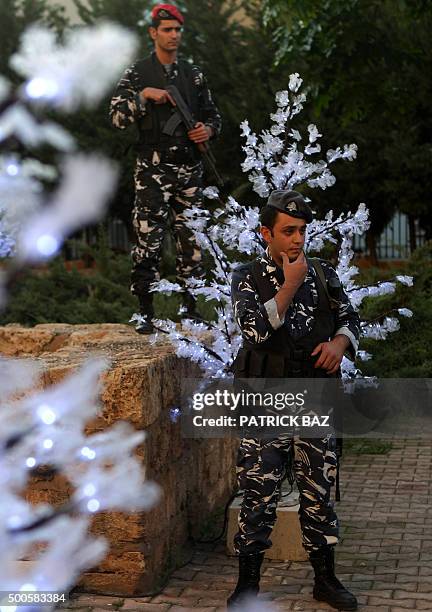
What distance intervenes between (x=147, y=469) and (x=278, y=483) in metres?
0.74

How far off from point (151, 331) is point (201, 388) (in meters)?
0.86

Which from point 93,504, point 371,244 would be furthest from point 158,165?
point 371,244

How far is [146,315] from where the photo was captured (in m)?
6.34

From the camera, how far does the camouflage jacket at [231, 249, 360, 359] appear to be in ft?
13.4

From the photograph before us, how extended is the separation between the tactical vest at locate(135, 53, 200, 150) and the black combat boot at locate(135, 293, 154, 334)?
943 mm

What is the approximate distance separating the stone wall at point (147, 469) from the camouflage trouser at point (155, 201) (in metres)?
0.52

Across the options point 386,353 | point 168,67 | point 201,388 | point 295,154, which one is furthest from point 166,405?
point 386,353

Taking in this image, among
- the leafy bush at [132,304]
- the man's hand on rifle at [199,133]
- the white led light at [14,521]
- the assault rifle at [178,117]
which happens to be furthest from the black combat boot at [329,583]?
the leafy bush at [132,304]

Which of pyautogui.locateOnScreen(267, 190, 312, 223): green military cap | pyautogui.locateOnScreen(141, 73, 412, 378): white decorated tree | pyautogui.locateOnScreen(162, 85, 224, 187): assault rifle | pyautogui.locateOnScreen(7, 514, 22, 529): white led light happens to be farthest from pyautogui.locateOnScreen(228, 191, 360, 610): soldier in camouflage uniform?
pyautogui.locateOnScreen(7, 514, 22, 529): white led light

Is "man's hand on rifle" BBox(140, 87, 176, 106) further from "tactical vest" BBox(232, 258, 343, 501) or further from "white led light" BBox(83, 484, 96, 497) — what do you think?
"white led light" BBox(83, 484, 96, 497)

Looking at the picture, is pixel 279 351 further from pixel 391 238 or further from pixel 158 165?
pixel 391 238

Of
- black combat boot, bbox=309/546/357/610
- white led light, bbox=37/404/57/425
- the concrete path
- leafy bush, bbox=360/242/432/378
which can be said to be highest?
white led light, bbox=37/404/57/425

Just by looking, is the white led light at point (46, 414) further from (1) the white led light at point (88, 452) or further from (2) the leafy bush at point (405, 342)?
(2) the leafy bush at point (405, 342)

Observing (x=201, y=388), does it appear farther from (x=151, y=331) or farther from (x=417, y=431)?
(x=417, y=431)
